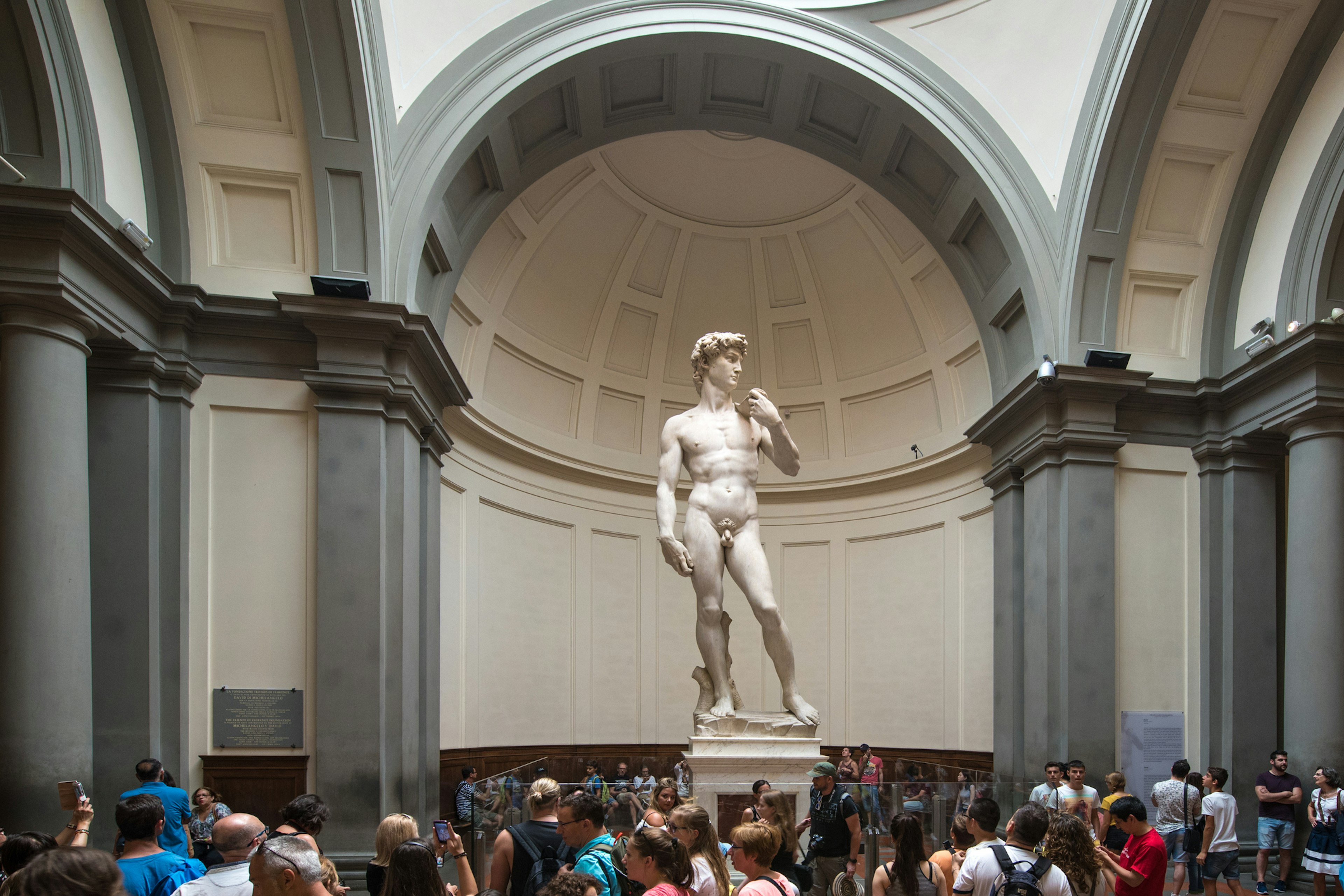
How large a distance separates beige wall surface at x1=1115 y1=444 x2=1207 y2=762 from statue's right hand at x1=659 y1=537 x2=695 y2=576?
5.41 metres

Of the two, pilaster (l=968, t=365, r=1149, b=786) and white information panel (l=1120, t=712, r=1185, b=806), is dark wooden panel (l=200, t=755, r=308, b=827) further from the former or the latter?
white information panel (l=1120, t=712, r=1185, b=806)

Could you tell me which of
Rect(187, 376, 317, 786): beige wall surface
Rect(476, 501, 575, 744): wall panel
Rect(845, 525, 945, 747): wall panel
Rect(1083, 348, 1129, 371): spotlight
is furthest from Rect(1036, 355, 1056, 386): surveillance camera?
Rect(187, 376, 317, 786): beige wall surface

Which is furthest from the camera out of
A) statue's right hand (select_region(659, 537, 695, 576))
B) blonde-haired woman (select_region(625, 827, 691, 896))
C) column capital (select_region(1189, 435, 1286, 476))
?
column capital (select_region(1189, 435, 1286, 476))

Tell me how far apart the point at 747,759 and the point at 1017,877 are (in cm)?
436

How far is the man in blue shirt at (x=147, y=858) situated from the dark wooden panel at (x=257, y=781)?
5.43 metres

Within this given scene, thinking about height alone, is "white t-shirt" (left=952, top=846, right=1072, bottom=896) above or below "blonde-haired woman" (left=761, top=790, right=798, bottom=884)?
above

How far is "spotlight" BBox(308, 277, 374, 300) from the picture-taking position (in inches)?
375

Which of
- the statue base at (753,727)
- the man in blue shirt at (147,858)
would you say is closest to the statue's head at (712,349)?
the statue base at (753,727)

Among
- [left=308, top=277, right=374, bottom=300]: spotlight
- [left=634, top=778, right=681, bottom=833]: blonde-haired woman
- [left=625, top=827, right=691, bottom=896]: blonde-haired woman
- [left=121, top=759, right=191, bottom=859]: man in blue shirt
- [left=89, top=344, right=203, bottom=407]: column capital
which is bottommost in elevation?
[left=121, top=759, right=191, bottom=859]: man in blue shirt

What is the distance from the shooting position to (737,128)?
1313cm

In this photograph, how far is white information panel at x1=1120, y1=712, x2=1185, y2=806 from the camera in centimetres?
1088

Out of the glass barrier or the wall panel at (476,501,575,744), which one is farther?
the wall panel at (476,501,575,744)

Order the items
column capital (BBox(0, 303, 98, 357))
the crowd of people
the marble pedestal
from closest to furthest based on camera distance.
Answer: the crowd of people, column capital (BBox(0, 303, 98, 357)), the marble pedestal

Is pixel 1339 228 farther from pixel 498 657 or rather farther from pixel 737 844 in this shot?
pixel 498 657
